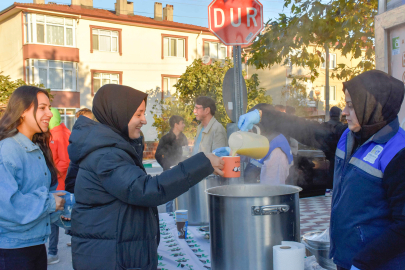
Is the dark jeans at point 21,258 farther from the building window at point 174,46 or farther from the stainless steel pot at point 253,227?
the building window at point 174,46

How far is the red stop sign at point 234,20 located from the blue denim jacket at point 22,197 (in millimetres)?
2330

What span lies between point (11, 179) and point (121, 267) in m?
0.90

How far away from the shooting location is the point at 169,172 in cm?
174

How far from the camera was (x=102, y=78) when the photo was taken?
23.2m

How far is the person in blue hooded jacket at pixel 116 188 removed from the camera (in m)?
1.71

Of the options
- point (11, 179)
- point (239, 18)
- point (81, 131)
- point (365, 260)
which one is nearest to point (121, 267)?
point (81, 131)

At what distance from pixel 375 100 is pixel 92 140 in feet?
4.48

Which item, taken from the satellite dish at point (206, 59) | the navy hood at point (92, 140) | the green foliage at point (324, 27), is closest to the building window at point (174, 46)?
the satellite dish at point (206, 59)

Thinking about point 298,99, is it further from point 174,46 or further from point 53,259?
point 53,259

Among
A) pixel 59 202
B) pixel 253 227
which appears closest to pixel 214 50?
pixel 59 202

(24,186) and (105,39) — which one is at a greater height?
(105,39)

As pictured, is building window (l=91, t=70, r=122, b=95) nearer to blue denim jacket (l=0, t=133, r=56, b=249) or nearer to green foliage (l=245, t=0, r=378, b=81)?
green foliage (l=245, t=0, r=378, b=81)

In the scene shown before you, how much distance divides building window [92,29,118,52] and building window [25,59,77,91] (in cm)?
205

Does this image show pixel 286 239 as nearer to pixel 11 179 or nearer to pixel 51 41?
pixel 11 179
